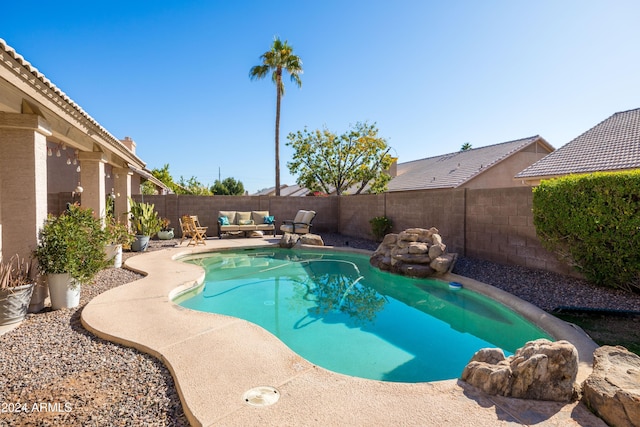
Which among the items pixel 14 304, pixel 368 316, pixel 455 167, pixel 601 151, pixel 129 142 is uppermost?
pixel 129 142

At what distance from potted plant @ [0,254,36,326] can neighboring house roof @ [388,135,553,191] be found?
16139 mm

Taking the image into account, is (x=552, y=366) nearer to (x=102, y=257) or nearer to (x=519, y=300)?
(x=519, y=300)

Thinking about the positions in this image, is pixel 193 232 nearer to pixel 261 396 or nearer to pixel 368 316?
pixel 368 316

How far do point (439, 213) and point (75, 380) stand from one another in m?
8.25

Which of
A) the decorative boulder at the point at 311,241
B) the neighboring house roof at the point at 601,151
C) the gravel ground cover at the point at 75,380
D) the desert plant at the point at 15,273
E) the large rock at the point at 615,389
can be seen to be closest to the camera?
the large rock at the point at 615,389

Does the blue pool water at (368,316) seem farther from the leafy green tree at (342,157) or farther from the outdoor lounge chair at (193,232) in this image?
the leafy green tree at (342,157)

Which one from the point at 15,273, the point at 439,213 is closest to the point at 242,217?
the point at 439,213

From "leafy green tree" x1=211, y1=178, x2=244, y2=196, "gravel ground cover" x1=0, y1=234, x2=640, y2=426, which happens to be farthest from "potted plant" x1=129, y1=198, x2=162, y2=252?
"leafy green tree" x1=211, y1=178, x2=244, y2=196

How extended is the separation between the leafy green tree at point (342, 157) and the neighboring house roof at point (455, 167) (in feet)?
7.80

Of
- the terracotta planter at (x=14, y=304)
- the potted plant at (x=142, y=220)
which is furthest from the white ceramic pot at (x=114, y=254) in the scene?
the terracotta planter at (x=14, y=304)

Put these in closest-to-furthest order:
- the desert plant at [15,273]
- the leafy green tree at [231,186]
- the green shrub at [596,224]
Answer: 1. the desert plant at [15,273]
2. the green shrub at [596,224]
3. the leafy green tree at [231,186]

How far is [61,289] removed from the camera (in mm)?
4246

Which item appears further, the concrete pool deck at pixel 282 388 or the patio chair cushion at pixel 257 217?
the patio chair cushion at pixel 257 217

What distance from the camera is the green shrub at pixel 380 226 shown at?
10.8 m
